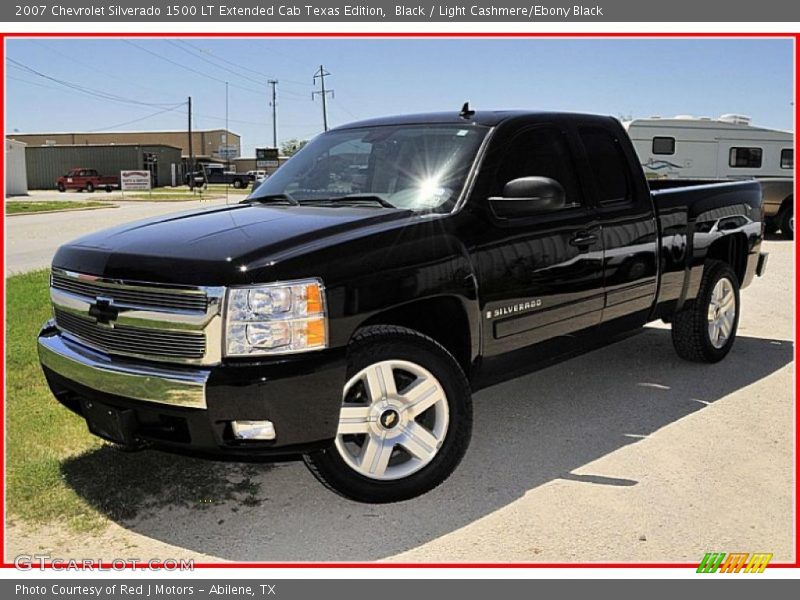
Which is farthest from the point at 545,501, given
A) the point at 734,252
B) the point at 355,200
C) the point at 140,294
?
the point at 734,252

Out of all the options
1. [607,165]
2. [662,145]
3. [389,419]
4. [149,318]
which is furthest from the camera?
[662,145]

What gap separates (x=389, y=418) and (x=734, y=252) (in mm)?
4318

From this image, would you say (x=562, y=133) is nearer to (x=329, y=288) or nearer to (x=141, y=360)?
(x=329, y=288)

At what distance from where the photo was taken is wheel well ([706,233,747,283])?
663 cm

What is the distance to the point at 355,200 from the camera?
4480mm

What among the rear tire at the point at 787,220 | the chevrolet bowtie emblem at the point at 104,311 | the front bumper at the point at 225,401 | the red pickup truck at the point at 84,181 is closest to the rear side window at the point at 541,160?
the front bumper at the point at 225,401

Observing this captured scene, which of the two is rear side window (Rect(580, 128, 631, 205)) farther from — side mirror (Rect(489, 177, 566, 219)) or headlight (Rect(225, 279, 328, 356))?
headlight (Rect(225, 279, 328, 356))

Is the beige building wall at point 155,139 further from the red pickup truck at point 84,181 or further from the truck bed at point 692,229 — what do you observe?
the truck bed at point 692,229

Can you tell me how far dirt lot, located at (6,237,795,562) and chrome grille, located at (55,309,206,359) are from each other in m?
0.79

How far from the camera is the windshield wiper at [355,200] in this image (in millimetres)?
4379

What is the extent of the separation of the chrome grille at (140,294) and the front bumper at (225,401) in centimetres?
27

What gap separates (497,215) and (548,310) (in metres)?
0.69

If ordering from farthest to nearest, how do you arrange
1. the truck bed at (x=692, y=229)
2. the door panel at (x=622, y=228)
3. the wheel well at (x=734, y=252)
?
the wheel well at (x=734, y=252) → the truck bed at (x=692, y=229) → the door panel at (x=622, y=228)

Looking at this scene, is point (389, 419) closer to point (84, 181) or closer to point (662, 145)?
point (662, 145)
